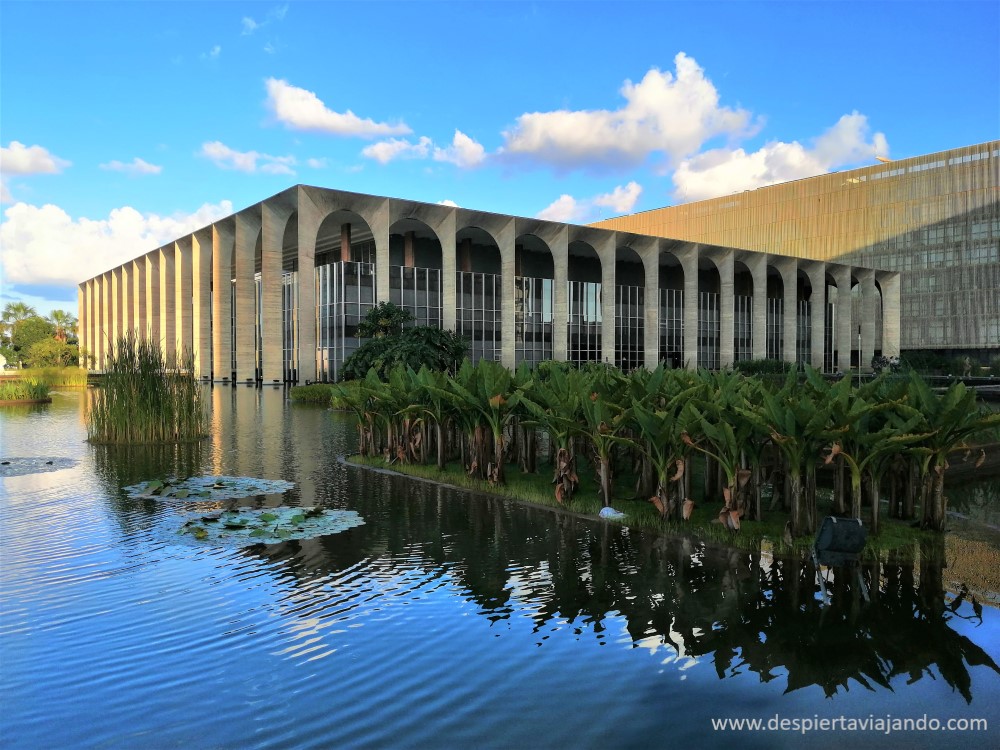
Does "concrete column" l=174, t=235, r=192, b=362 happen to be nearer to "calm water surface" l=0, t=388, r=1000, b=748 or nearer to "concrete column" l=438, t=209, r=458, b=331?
"concrete column" l=438, t=209, r=458, b=331

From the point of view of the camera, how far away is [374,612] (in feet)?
17.6

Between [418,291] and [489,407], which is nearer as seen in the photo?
[489,407]

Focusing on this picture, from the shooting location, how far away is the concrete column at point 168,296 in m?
61.8

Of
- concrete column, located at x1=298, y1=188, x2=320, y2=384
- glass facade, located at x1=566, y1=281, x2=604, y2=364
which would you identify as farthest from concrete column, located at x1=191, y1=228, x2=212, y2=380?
glass facade, located at x1=566, y1=281, x2=604, y2=364

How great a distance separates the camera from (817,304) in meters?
69.2

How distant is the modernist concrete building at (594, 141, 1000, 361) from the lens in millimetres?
72750

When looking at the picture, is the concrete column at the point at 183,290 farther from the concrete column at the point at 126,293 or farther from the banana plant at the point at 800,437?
the banana plant at the point at 800,437

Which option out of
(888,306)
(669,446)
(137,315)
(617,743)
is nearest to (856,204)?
(888,306)

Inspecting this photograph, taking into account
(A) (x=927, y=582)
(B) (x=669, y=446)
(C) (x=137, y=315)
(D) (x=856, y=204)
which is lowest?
(A) (x=927, y=582)

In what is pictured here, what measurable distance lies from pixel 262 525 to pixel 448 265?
1517 inches

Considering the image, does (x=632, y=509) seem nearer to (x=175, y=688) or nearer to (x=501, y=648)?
(x=501, y=648)

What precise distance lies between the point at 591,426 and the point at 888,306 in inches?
3135

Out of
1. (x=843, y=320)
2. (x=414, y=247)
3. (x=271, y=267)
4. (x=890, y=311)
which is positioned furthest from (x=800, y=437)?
(x=890, y=311)

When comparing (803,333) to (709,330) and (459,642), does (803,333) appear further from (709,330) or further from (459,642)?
(459,642)
